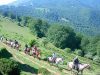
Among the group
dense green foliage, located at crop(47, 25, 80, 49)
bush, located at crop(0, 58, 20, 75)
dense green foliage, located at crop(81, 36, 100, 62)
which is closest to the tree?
dense green foliage, located at crop(47, 25, 80, 49)

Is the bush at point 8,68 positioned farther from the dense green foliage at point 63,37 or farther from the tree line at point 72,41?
the dense green foliage at point 63,37

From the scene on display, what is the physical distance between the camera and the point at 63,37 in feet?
503

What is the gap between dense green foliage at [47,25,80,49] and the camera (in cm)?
15162

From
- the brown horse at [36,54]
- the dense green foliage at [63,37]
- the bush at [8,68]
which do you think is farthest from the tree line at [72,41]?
the bush at [8,68]

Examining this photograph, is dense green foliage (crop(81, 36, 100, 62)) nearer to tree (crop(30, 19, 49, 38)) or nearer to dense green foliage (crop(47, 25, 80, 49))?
dense green foliage (crop(47, 25, 80, 49))

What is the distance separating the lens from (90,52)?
145875 millimetres

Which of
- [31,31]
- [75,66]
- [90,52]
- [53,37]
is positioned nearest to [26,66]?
[75,66]

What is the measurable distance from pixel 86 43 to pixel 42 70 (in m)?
119

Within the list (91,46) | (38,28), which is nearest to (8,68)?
(91,46)

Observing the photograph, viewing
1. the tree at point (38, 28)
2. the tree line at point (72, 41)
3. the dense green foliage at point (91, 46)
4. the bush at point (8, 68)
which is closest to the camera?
the bush at point (8, 68)

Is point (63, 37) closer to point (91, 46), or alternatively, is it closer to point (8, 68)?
point (91, 46)

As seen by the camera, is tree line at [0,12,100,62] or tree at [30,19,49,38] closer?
tree line at [0,12,100,62]

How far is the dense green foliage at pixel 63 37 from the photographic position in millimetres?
151625

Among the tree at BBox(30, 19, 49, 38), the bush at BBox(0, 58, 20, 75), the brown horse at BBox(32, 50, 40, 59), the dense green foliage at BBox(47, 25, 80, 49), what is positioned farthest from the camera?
the tree at BBox(30, 19, 49, 38)
